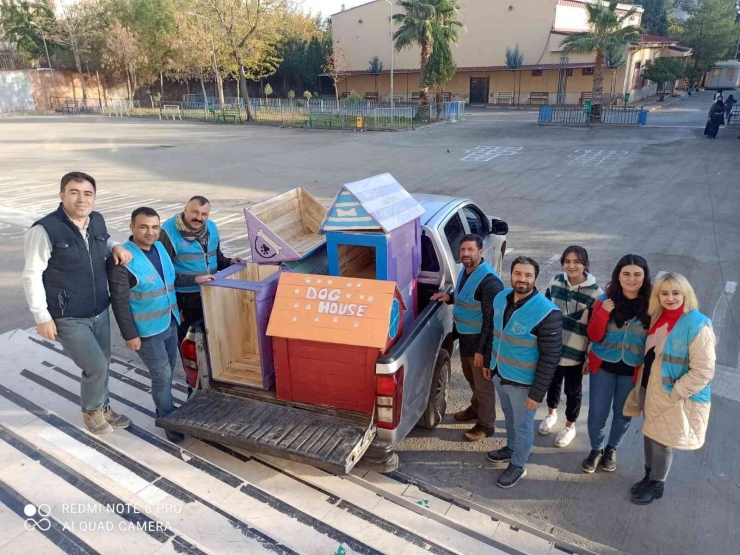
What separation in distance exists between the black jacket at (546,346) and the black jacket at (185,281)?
2718 millimetres

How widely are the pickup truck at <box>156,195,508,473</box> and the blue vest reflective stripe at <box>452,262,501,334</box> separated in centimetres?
23

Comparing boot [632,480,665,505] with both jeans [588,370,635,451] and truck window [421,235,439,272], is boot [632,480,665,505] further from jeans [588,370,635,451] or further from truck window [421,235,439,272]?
truck window [421,235,439,272]

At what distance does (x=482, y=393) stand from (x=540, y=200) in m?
9.61

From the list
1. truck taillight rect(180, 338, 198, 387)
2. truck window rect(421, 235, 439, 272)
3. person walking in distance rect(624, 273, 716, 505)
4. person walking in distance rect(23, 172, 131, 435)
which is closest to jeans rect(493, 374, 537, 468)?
person walking in distance rect(624, 273, 716, 505)

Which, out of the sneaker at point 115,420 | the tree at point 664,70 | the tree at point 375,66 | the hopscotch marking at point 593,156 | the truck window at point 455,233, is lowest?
the sneaker at point 115,420

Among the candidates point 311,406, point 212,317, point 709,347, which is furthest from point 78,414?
point 709,347

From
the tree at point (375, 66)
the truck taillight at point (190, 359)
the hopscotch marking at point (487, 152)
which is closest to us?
the truck taillight at point (190, 359)

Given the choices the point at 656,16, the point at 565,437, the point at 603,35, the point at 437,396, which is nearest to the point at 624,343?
the point at 565,437

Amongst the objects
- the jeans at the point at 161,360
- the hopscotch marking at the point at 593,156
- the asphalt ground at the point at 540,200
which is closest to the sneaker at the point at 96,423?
the jeans at the point at 161,360

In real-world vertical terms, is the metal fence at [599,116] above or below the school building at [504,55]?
below

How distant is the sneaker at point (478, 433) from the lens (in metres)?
4.54

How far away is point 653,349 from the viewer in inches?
139

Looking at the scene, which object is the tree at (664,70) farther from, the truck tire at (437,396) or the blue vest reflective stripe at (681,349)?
the blue vest reflective stripe at (681,349)

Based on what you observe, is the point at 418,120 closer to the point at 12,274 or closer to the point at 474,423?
the point at 12,274
